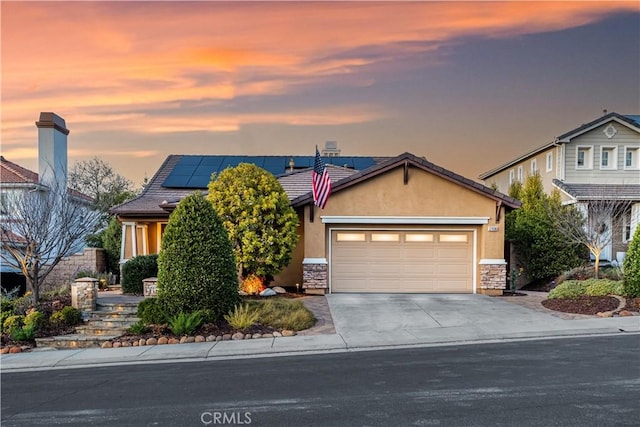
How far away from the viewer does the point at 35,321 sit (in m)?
10.1

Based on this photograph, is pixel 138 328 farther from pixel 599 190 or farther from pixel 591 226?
pixel 599 190

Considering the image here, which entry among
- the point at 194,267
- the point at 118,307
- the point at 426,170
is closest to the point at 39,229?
the point at 118,307

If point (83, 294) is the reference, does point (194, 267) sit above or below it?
above

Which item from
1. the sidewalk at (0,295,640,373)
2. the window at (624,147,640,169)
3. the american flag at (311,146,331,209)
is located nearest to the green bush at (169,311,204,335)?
the sidewalk at (0,295,640,373)

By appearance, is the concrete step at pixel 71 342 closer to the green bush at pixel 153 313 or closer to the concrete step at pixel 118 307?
the green bush at pixel 153 313

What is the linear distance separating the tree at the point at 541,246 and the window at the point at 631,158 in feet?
24.7

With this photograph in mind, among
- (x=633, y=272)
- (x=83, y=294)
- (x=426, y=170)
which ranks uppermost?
(x=426, y=170)

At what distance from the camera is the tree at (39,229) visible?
10867mm

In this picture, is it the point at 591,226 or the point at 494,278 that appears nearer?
the point at 494,278

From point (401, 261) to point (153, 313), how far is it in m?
8.53

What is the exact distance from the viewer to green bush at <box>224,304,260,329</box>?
9.84m

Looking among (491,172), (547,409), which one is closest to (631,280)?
(547,409)

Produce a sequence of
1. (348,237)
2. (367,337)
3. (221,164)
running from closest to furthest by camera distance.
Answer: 1. (367,337)
2. (348,237)
3. (221,164)

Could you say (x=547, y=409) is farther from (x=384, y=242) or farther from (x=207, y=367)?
(x=384, y=242)
